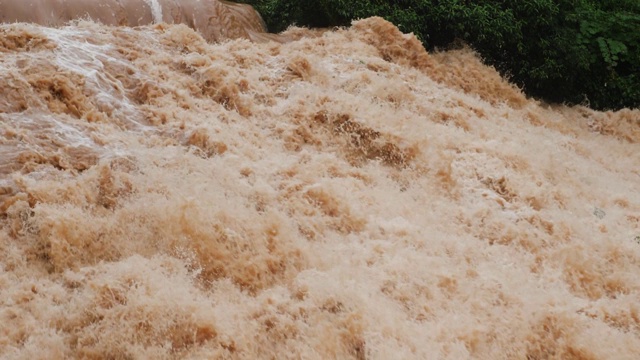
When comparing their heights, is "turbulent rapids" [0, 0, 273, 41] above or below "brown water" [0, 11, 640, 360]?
above

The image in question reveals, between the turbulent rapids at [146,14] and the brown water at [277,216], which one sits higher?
the turbulent rapids at [146,14]

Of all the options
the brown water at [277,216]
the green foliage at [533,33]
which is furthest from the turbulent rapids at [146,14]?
the green foliage at [533,33]

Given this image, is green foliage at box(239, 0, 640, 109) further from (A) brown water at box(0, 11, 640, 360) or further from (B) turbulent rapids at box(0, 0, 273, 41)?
(A) brown water at box(0, 11, 640, 360)

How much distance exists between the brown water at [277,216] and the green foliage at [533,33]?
2341mm

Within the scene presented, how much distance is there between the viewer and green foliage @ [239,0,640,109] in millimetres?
10930

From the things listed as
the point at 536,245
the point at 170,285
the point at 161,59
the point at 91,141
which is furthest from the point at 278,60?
the point at 170,285

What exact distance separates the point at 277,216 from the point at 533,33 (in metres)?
8.05

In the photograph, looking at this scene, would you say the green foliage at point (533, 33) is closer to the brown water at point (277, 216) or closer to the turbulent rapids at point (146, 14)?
the turbulent rapids at point (146, 14)

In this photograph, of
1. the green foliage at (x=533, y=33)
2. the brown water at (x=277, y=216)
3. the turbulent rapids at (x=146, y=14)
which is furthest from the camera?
the green foliage at (x=533, y=33)

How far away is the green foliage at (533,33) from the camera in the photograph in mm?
10930

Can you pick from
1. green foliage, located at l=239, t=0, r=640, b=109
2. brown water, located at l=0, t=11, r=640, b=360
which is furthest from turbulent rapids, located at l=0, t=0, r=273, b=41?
green foliage, located at l=239, t=0, r=640, b=109

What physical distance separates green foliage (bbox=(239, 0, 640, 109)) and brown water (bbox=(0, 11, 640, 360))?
92.2 inches

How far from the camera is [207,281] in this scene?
14.8 ft

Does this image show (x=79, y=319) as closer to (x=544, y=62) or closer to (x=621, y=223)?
(x=621, y=223)
